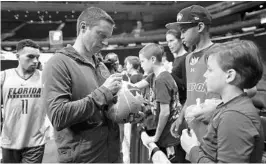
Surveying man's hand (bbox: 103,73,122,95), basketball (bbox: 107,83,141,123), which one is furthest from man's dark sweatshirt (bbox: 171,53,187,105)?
man's hand (bbox: 103,73,122,95)

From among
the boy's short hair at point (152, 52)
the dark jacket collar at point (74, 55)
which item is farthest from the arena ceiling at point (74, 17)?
the dark jacket collar at point (74, 55)

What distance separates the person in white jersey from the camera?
2935 millimetres

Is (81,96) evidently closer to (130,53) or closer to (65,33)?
(130,53)

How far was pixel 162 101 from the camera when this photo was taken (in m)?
2.80

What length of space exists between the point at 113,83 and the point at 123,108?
186 mm

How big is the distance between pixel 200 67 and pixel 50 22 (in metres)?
20.7

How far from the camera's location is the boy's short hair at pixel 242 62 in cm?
123

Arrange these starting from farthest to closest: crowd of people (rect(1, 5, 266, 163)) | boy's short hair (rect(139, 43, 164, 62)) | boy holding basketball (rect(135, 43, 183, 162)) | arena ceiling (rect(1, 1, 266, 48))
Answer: arena ceiling (rect(1, 1, 266, 48)) < boy's short hair (rect(139, 43, 164, 62)) < boy holding basketball (rect(135, 43, 183, 162)) < crowd of people (rect(1, 5, 266, 163))

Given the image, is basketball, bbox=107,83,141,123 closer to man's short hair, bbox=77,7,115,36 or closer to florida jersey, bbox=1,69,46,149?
man's short hair, bbox=77,7,115,36

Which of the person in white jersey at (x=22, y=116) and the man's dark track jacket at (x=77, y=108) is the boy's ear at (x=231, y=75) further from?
the person in white jersey at (x=22, y=116)

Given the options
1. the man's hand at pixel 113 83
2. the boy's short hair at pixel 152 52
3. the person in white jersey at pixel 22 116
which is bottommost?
the person in white jersey at pixel 22 116

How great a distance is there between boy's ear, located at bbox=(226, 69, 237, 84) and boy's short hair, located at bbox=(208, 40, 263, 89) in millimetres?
15

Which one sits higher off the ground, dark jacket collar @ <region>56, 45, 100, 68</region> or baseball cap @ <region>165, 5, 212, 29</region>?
baseball cap @ <region>165, 5, 212, 29</region>

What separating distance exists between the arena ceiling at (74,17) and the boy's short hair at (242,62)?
15.3 meters
